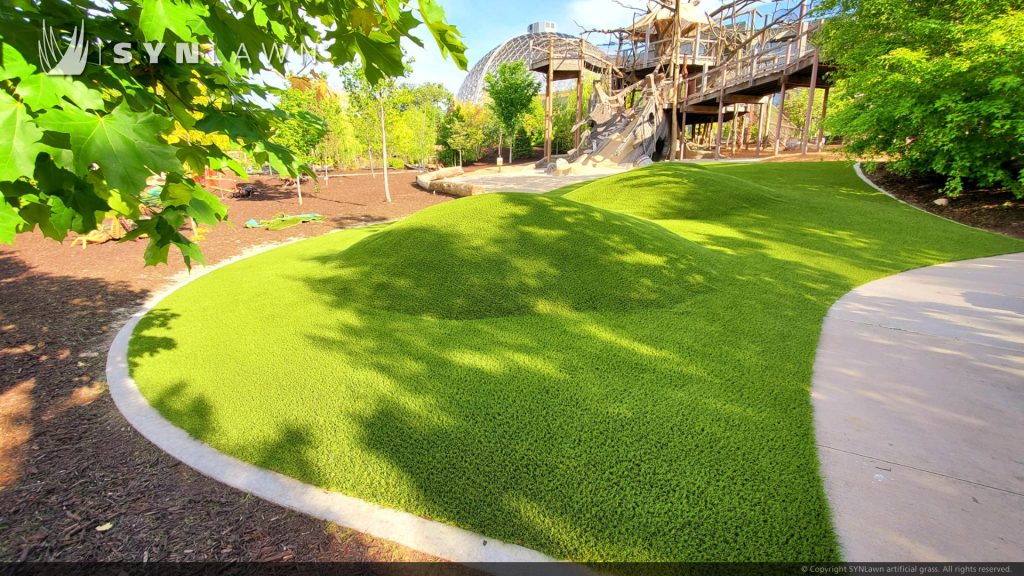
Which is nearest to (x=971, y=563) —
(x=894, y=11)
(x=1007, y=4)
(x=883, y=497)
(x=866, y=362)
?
(x=883, y=497)

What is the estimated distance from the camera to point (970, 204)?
12055mm

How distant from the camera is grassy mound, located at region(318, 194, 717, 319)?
17.9ft

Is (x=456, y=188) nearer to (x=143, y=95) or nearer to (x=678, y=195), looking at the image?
(x=678, y=195)

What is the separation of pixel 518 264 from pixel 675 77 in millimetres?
28816

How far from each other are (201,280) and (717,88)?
1121 inches

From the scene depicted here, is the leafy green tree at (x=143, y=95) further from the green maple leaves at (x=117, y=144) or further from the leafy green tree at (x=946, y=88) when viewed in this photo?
the leafy green tree at (x=946, y=88)

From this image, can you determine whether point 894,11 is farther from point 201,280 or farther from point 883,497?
point 201,280

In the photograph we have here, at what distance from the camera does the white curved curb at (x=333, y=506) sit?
229cm

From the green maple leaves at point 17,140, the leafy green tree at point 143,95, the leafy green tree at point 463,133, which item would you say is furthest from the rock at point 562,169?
the green maple leaves at point 17,140

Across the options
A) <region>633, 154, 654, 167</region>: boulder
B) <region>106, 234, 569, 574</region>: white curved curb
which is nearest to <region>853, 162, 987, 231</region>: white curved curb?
<region>633, 154, 654, 167</region>: boulder

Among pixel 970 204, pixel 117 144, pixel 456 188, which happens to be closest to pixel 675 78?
pixel 456 188

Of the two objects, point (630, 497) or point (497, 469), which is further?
point (497, 469)

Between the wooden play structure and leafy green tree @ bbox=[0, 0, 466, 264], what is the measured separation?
24.1 m

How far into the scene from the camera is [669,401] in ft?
11.4
